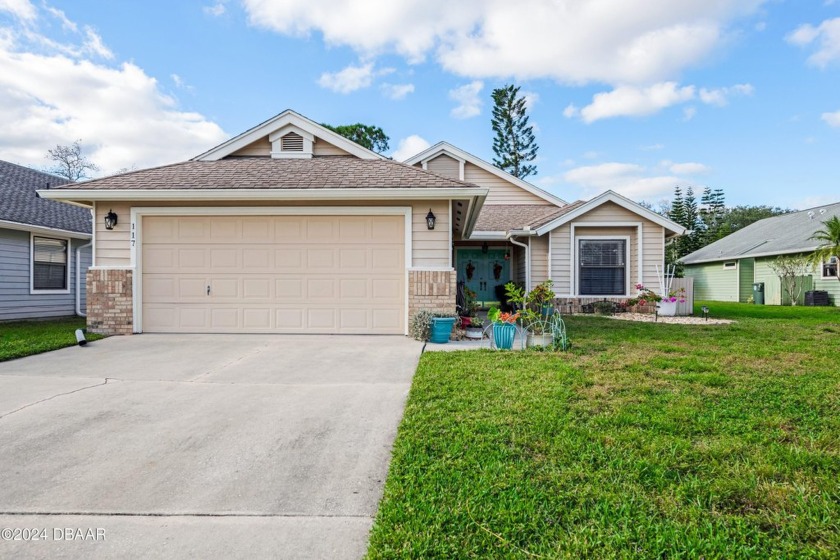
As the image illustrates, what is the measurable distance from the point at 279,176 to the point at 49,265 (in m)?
8.77

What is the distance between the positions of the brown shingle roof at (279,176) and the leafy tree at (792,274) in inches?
665

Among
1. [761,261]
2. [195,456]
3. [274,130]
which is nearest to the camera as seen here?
[195,456]

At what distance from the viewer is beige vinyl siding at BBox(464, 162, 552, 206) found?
53.9 ft

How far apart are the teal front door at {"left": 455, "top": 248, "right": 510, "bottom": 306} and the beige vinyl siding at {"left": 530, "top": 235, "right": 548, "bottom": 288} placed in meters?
2.34

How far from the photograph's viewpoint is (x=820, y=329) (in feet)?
28.3

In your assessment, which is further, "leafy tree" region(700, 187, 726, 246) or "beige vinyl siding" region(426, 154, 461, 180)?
"leafy tree" region(700, 187, 726, 246)

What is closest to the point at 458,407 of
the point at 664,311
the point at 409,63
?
the point at 664,311

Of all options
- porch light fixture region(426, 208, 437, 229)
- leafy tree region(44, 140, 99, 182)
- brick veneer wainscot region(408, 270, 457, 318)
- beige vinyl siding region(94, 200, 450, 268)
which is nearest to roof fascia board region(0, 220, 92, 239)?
beige vinyl siding region(94, 200, 450, 268)

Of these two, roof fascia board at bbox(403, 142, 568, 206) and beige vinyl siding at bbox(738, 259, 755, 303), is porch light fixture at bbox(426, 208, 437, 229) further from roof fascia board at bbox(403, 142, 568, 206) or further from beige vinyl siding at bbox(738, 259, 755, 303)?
beige vinyl siding at bbox(738, 259, 755, 303)

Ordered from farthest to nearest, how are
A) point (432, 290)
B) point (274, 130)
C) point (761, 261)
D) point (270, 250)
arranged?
point (761, 261) → point (274, 130) → point (270, 250) → point (432, 290)

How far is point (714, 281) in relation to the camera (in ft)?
75.6

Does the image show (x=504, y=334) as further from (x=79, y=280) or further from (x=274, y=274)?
(x=79, y=280)

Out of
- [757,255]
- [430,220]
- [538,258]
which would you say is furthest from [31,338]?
[757,255]

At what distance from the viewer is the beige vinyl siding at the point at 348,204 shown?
25.6 feet
